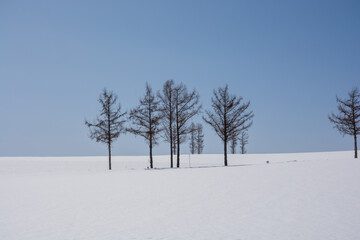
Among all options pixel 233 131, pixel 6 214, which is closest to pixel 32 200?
pixel 6 214

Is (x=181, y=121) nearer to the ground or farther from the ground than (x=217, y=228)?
farther from the ground

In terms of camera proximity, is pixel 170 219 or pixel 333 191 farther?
pixel 333 191

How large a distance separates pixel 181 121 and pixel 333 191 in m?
17.4

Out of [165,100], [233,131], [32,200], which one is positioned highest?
[165,100]

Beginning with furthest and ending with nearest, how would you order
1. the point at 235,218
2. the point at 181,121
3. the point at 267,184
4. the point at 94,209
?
the point at 181,121, the point at 267,184, the point at 94,209, the point at 235,218

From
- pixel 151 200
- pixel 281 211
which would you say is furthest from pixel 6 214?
pixel 281 211

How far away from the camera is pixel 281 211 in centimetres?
868

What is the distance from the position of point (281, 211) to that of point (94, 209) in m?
6.32

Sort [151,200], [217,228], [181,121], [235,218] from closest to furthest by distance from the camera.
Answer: [217,228] → [235,218] → [151,200] → [181,121]

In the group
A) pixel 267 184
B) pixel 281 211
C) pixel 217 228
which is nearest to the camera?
pixel 217 228

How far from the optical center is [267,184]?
526 inches

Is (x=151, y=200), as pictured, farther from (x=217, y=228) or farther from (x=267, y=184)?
(x=267, y=184)

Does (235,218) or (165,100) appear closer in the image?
(235,218)

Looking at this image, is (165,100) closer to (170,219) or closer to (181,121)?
(181,121)
